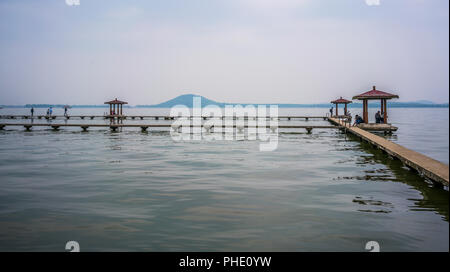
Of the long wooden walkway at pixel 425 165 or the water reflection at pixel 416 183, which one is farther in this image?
the long wooden walkway at pixel 425 165

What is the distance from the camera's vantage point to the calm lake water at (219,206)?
588 centimetres

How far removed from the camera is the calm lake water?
5.88m

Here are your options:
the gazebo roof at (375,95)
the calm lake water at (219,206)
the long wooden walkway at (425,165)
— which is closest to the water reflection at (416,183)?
the calm lake water at (219,206)

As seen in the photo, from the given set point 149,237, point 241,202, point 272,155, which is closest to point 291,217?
point 241,202

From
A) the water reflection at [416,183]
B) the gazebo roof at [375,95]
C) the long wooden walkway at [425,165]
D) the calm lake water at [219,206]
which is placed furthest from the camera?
the gazebo roof at [375,95]

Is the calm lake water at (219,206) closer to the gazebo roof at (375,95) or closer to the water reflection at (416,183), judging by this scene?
the water reflection at (416,183)

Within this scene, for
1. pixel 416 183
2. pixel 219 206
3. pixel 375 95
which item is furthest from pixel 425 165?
pixel 375 95

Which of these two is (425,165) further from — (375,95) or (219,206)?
(375,95)

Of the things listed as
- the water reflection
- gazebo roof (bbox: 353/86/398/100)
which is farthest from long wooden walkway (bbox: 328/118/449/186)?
gazebo roof (bbox: 353/86/398/100)

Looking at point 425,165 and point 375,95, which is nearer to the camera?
point 425,165

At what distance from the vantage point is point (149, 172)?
12258 millimetres

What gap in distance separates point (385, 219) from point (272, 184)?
373cm

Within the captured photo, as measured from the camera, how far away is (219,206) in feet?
26.2
